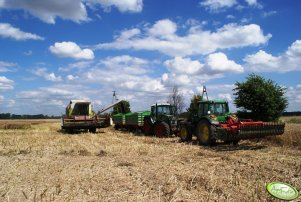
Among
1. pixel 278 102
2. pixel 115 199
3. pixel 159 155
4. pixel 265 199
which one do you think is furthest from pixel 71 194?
pixel 278 102

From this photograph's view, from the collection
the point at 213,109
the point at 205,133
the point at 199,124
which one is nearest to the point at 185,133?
the point at 199,124

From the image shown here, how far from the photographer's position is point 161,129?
21375 millimetres

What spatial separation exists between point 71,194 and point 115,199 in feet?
2.80

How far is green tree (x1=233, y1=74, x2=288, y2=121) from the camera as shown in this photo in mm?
22156

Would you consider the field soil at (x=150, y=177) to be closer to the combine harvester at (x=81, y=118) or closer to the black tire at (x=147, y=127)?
the black tire at (x=147, y=127)

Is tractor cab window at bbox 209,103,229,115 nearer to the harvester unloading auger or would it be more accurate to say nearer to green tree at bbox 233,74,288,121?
the harvester unloading auger

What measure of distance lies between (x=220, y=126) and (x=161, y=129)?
628 cm

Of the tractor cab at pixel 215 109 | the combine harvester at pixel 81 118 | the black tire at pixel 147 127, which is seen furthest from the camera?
the combine harvester at pixel 81 118

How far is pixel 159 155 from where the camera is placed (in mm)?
12656

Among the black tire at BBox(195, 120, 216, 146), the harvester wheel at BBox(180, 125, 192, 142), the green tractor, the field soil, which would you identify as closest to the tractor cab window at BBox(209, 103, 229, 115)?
the black tire at BBox(195, 120, 216, 146)

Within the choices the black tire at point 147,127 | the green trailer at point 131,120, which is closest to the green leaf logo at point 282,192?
the black tire at point 147,127

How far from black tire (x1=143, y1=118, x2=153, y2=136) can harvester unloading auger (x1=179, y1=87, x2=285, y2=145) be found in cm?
496

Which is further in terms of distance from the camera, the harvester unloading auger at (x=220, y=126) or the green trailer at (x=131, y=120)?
the green trailer at (x=131, y=120)

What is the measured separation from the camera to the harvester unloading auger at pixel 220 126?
14695 mm
